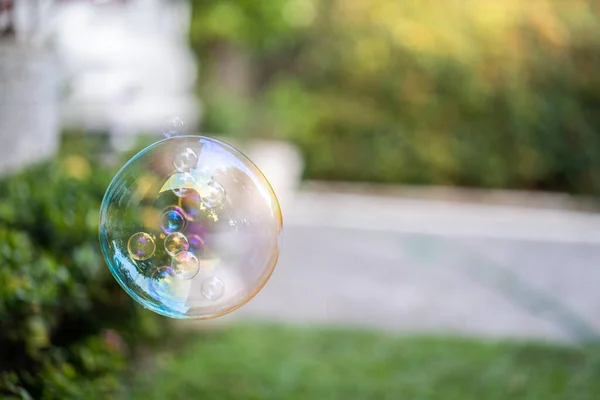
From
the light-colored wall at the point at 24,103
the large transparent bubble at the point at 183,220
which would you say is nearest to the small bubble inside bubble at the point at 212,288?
the large transparent bubble at the point at 183,220

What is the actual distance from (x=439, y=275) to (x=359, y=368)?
8.70ft

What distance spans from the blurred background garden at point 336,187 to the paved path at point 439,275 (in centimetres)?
3

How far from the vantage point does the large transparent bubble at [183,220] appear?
299cm

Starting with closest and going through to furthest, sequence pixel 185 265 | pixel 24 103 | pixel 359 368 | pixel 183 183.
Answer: pixel 183 183 → pixel 185 265 → pixel 24 103 → pixel 359 368

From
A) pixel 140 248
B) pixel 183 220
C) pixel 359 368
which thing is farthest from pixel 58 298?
pixel 359 368

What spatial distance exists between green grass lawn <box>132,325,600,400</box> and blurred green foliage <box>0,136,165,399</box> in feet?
1.30

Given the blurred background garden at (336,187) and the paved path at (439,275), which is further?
the paved path at (439,275)

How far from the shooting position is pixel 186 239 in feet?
10.0

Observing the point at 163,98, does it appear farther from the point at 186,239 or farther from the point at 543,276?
the point at 186,239

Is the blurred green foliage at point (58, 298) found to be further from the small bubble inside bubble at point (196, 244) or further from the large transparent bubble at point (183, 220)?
the small bubble inside bubble at point (196, 244)

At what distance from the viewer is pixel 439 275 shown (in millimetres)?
7555

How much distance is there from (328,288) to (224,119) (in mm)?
5617

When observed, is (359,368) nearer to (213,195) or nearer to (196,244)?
(196,244)

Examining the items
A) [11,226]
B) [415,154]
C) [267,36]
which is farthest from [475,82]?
[11,226]
